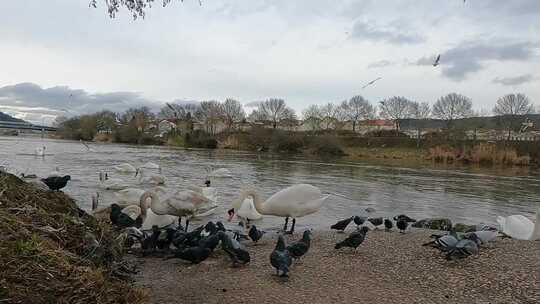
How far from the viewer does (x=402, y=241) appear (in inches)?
420

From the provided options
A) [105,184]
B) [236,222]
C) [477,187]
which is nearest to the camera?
[236,222]

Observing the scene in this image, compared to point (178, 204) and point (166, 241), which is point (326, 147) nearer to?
point (178, 204)

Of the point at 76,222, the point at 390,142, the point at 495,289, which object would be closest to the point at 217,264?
the point at 76,222

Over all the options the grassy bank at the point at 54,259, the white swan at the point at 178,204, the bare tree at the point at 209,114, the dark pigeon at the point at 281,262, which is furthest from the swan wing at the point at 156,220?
the bare tree at the point at 209,114

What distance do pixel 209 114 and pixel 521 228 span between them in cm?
12073

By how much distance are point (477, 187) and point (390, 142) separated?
4978 cm

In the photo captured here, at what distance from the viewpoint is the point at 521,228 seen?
40.5 feet

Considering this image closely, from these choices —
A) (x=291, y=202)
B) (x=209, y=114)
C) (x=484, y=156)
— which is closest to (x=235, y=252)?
(x=291, y=202)

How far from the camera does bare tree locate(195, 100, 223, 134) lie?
120625 millimetres

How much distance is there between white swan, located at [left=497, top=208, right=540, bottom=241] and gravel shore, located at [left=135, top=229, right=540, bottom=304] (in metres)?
2.36

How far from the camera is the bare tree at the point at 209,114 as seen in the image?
121m

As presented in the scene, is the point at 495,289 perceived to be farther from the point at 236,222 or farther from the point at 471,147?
the point at 471,147

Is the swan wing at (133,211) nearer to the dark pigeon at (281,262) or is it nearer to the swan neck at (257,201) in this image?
the swan neck at (257,201)

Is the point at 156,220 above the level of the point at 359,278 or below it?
below
